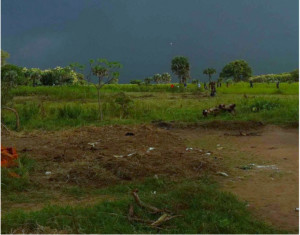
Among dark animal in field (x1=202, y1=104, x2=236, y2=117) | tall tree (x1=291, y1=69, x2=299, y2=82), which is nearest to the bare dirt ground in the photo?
dark animal in field (x1=202, y1=104, x2=236, y2=117)

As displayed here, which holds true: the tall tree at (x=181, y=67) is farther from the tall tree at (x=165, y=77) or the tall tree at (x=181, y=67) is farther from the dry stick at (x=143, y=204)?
the dry stick at (x=143, y=204)

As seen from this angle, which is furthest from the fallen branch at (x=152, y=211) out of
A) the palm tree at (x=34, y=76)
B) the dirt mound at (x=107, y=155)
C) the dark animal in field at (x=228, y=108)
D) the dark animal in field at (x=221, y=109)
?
the palm tree at (x=34, y=76)

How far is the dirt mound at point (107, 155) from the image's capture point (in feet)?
19.9

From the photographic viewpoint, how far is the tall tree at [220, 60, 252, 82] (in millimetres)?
61241

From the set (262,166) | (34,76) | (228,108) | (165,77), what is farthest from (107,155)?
(165,77)

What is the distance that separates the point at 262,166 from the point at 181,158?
1.32 m

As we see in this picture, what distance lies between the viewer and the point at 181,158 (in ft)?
23.1

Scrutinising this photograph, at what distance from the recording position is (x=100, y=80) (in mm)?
12453

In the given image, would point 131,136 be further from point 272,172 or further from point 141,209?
point 141,209

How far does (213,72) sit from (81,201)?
4633 cm

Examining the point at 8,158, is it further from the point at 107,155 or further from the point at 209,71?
the point at 209,71

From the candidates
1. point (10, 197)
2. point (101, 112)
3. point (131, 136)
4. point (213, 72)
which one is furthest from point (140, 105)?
point (213, 72)

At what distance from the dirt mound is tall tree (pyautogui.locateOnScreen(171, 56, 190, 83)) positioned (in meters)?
45.5

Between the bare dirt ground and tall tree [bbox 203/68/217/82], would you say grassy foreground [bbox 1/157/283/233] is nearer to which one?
the bare dirt ground
